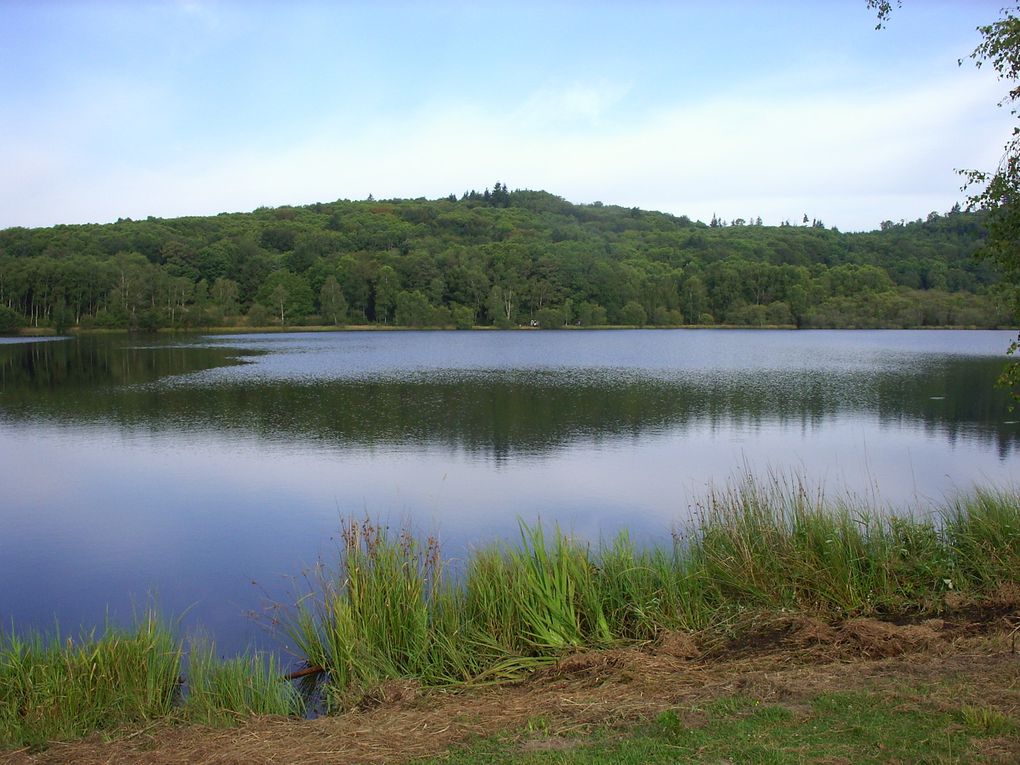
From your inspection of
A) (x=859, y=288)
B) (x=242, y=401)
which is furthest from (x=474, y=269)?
(x=242, y=401)

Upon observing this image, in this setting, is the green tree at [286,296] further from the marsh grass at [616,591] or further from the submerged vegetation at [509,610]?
the marsh grass at [616,591]

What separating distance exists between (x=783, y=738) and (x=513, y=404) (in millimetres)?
20902

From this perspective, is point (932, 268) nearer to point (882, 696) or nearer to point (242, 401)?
point (242, 401)

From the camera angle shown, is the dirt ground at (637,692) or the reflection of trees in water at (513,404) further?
the reflection of trees in water at (513,404)

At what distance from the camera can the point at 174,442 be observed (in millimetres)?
18656

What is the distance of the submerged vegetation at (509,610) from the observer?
574cm

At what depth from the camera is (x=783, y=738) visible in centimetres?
424

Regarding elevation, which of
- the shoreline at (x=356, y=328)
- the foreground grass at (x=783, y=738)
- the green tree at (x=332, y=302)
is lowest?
the foreground grass at (x=783, y=738)

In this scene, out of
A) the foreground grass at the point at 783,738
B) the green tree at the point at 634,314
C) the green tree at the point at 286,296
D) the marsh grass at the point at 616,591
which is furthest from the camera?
the green tree at the point at 634,314

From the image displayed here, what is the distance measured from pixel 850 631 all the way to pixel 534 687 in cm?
259

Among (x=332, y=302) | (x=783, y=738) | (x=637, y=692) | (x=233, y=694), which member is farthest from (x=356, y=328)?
(x=783, y=738)

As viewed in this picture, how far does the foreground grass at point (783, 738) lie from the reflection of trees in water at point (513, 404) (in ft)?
40.1

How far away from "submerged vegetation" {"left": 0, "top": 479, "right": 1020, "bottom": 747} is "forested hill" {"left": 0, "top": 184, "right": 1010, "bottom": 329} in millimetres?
86758

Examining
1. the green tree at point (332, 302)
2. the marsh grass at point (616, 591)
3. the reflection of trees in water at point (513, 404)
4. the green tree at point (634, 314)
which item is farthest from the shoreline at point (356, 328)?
the marsh grass at point (616, 591)
